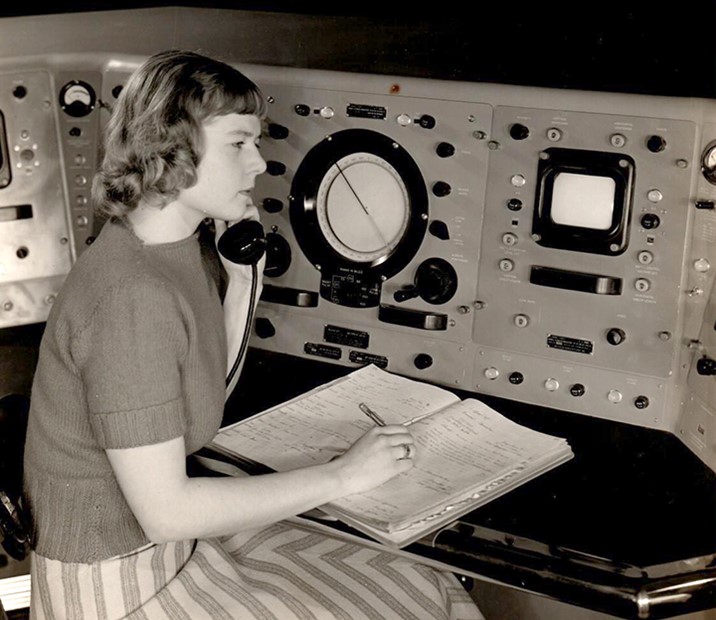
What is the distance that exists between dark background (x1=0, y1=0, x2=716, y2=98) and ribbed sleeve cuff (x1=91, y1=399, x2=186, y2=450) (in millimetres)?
1055

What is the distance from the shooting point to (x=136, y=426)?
1.43m

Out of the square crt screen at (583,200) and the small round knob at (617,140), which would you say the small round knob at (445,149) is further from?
the small round knob at (617,140)

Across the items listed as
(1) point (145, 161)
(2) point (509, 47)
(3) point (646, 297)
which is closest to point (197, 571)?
(1) point (145, 161)

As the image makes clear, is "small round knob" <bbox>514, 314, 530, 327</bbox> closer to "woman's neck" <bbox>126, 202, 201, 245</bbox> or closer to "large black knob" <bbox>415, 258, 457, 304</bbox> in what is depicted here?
"large black knob" <bbox>415, 258, 457, 304</bbox>

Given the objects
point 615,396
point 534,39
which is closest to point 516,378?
point 615,396

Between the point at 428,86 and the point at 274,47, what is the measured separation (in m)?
0.54

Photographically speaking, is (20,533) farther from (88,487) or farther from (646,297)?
(646,297)

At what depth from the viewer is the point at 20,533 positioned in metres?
1.60

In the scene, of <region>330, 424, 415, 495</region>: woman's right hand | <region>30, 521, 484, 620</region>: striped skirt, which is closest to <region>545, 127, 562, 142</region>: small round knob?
<region>330, 424, 415, 495</region>: woman's right hand

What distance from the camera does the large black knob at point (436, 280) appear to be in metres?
2.05

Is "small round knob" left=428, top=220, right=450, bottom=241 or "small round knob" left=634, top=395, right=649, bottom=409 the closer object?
"small round knob" left=634, top=395, right=649, bottom=409

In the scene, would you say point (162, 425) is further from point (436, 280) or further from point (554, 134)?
point (554, 134)

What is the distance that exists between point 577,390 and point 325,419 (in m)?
0.56

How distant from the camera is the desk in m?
1.38
